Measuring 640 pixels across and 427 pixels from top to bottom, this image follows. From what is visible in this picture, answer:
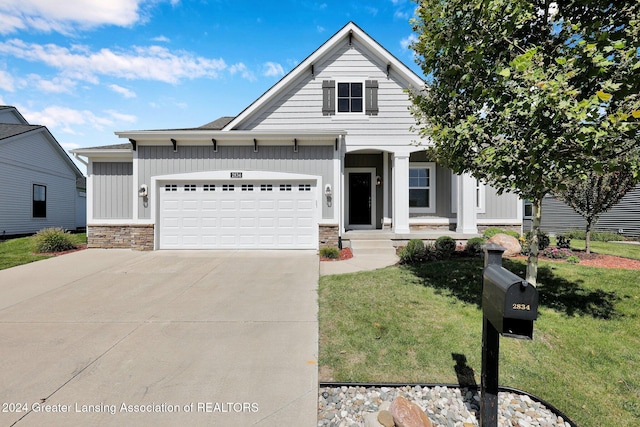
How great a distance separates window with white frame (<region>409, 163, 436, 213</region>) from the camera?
11.8 meters

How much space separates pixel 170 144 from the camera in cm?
1010

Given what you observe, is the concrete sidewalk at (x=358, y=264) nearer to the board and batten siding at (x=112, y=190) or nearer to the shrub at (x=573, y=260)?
the shrub at (x=573, y=260)

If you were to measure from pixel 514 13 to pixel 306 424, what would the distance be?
4.83m

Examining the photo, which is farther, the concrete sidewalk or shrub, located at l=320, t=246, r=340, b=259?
shrub, located at l=320, t=246, r=340, b=259

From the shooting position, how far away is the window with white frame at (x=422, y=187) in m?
11.8

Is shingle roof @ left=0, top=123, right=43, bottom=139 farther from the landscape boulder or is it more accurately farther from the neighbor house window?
the landscape boulder

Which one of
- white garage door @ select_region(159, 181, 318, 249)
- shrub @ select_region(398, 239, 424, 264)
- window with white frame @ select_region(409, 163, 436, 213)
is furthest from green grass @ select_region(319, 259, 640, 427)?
window with white frame @ select_region(409, 163, 436, 213)

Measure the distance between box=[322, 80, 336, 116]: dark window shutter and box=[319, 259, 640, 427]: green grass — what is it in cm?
728

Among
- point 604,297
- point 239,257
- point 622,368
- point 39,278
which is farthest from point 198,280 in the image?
point 604,297

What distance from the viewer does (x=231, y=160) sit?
10133 mm

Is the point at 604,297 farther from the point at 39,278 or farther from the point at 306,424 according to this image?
the point at 39,278

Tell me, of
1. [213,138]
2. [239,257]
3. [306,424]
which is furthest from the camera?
[213,138]

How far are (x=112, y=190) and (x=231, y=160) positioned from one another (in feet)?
15.0

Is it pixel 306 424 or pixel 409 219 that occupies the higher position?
pixel 409 219
